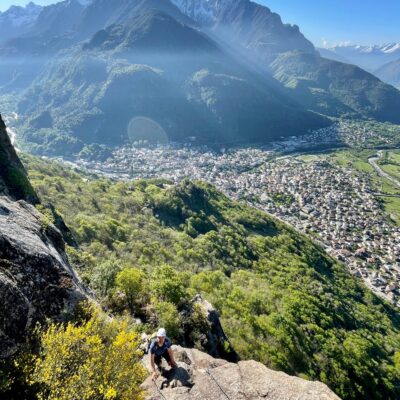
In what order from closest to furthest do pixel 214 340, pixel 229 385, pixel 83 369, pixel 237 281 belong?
pixel 83 369
pixel 229 385
pixel 214 340
pixel 237 281

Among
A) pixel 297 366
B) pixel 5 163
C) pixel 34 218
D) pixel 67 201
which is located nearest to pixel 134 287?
pixel 34 218

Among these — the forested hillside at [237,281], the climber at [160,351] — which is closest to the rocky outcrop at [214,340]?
the forested hillside at [237,281]

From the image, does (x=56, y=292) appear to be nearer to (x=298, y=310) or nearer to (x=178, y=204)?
(x=298, y=310)

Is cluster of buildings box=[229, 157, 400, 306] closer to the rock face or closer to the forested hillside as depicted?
the forested hillside

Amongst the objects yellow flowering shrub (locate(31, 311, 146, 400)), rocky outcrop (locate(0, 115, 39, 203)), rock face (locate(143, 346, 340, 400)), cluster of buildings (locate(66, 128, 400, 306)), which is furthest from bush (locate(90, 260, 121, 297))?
cluster of buildings (locate(66, 128, 400, 306))

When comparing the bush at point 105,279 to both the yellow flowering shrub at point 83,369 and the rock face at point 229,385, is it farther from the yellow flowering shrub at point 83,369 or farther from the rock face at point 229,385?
the yellow flowering shrub at point 83,369

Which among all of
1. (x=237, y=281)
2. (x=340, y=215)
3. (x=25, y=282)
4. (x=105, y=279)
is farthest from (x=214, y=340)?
(x=340, y=215)

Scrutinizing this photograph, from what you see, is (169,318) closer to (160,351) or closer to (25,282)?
(160,351)
